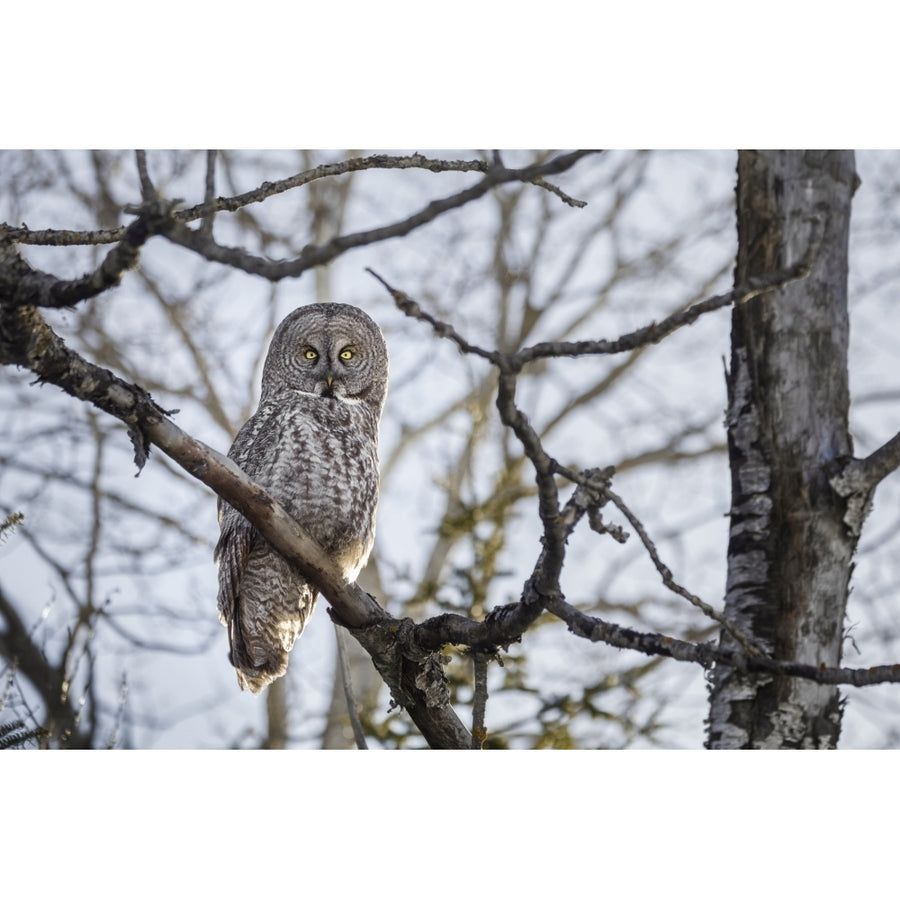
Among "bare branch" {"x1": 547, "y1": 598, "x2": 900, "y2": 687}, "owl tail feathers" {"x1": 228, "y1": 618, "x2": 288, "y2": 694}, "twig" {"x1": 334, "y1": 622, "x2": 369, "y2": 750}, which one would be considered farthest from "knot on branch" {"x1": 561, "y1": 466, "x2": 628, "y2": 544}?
"owl tail feathers" {"x1": 228, "y1": 618, "x2": 288, "y2": 694}

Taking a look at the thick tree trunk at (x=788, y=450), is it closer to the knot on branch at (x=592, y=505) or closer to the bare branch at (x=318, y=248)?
the knot on branch at (x=592, y=505)

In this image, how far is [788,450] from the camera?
2.86 m

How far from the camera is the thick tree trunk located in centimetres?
274

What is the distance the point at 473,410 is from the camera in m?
5.35

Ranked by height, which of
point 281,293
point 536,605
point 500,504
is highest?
point 281,293

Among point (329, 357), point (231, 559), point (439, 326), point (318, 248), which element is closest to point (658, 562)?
point (439, 326)

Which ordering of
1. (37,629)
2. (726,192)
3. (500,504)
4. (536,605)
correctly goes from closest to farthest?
(536,605) → (37,629) → (726,192) → (500,504)

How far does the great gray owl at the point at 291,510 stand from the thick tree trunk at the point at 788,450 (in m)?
0.96

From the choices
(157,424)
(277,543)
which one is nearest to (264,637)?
(277,543)

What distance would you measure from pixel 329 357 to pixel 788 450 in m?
1.22

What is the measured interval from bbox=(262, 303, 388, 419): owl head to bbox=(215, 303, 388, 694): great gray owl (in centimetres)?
4

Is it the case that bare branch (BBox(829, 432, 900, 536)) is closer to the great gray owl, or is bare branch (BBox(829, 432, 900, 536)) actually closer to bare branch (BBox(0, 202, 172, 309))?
the great gray owl

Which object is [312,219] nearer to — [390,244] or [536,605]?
[390,244]
